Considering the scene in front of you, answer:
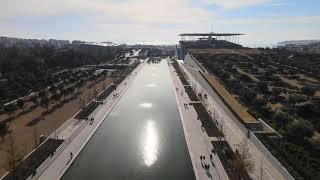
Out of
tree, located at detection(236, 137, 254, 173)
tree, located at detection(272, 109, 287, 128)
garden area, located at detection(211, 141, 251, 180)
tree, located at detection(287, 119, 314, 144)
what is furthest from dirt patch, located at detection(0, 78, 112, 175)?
tree, located at detection(272, 109, 287, 128)

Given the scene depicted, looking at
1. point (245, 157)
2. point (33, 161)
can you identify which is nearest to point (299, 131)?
point (245, 157)

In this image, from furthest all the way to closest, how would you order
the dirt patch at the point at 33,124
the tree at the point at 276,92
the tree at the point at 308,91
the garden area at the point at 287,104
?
the tree at the point at 276,92, the tree at the point at 308,91, the dirt patch at the point at 33,124, the garden area at the point at 287,104

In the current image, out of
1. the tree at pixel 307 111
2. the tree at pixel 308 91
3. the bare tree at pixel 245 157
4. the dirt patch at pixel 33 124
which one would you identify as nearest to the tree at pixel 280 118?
the tree at pixel 307 111

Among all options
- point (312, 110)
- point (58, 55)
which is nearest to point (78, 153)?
point (312, 110)

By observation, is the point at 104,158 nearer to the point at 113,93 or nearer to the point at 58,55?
the point at 113,93

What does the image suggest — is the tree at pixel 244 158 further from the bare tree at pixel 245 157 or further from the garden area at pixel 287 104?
the garden area at pixel 287 104
